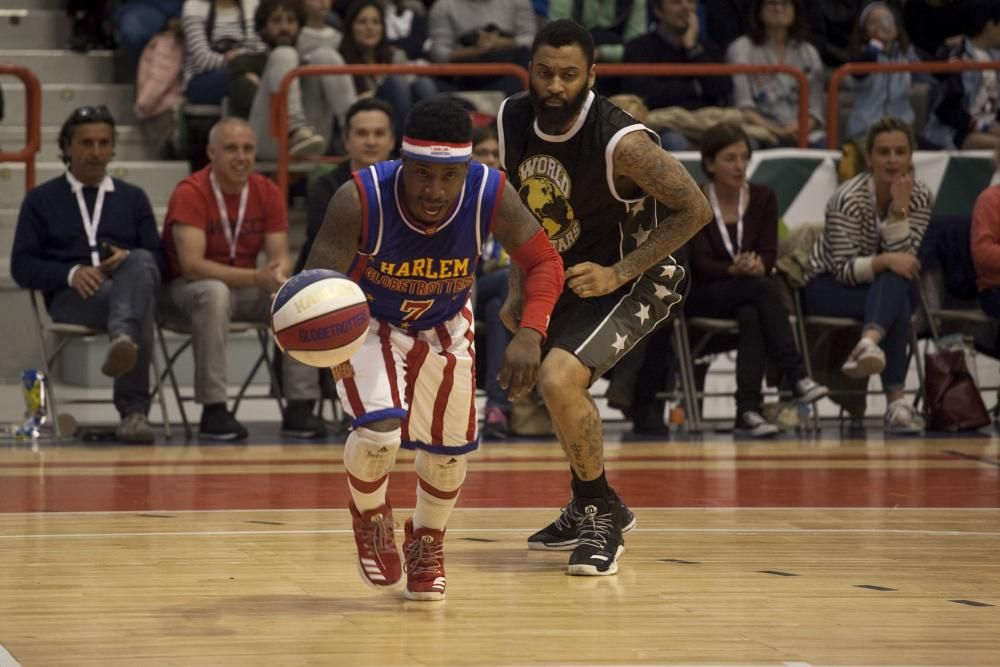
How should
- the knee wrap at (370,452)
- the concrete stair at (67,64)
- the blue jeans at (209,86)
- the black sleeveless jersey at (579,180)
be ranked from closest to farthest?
the knee wrap at (370,452) → the black sleeveless jersey at (579,180) → the blue jeans at (209,86) → the concrete stair at (67,64)

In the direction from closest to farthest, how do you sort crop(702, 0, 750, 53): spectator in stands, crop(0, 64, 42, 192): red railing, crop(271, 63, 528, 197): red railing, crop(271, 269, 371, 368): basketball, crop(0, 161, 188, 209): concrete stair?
crop(271, 269, 371, 368): basketball → crop(0, 64, 42, 192): red railing → crop(271, 63, 528, 197): red railing → crop(0, 161, 188, 209): concrete stair → crop(702, 0, 750, 53): spectator in stands

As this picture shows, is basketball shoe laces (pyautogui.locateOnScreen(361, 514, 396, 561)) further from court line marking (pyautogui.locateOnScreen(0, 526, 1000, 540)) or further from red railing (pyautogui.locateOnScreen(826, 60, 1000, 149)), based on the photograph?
red railing (pyautogui.locateOnScreen(826, 60, 1000, 149))

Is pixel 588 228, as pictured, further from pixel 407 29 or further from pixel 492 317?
pixel 407 29

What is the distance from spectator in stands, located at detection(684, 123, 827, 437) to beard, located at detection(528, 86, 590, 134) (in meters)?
4.12

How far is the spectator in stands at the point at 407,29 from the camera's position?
41.5 ft

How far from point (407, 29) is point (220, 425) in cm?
427

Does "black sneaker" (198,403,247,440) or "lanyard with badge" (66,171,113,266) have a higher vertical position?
"lanyard with badge" (66,171,113,266)

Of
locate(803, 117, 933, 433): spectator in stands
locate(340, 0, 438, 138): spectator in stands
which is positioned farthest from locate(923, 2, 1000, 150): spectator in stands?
locate(340, 0, 438, 138): spectator in stands

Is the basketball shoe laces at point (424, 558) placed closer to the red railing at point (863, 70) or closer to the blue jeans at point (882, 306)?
the blue jeans at point (882, 306)

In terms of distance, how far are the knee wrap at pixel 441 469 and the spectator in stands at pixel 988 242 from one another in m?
5.86

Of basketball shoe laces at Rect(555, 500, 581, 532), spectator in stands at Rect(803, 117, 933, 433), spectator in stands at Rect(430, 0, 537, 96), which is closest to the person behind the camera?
basketball shoe laces at Rect(555, 500, 581, 532)

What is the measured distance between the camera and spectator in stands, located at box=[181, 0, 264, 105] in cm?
1205

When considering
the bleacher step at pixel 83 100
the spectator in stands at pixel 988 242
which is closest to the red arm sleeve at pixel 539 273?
the spectator in stands at pixel 988 242

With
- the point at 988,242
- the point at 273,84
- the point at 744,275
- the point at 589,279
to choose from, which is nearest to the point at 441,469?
the point at 589,279
